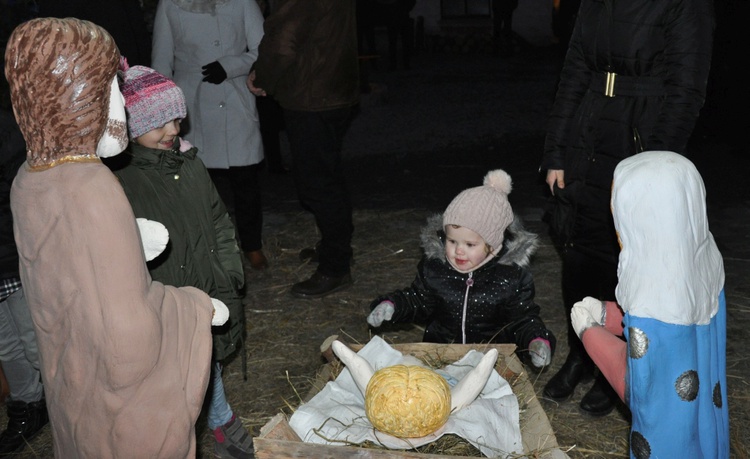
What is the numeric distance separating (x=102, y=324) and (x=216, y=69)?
302 cm

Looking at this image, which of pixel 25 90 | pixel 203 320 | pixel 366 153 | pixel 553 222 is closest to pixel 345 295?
pixel 553 222

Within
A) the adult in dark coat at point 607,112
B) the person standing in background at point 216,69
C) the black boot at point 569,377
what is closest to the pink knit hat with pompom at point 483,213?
the adult in dark coat at point 607,112

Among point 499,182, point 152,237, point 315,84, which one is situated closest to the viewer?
point 152,237

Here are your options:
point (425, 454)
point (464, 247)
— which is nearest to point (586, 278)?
point (464, 247)

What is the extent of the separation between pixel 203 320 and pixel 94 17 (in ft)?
9.30

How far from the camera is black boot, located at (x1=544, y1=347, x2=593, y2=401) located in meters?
3.79

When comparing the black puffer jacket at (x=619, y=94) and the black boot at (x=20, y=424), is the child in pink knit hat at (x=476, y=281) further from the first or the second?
the black boot at (x=20, y=424)

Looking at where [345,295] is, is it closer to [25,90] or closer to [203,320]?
[203,320]

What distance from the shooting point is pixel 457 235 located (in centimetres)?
328

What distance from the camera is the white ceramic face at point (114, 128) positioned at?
195cm

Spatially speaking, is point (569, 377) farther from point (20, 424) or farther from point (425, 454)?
point (20, 424)

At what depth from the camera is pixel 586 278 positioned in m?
3.61

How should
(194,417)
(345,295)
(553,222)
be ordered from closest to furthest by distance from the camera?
(194,417) < (553,222) < (345,295)

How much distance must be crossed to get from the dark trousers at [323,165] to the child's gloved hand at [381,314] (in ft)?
5.22
